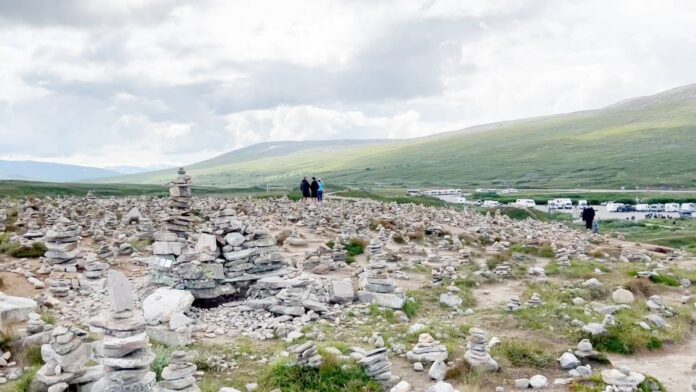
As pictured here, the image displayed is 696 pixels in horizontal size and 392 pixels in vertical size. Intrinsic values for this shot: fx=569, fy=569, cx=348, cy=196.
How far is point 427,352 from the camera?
498 inches

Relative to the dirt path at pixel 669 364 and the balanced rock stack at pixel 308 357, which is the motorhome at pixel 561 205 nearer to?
the dirt path at pixel 669 364

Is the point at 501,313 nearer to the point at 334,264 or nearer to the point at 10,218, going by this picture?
the point at 334,264

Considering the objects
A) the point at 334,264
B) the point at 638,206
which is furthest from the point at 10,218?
the point at 638,206

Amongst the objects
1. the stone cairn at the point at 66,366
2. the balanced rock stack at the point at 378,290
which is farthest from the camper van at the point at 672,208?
the stone cairn at the point at 66,366

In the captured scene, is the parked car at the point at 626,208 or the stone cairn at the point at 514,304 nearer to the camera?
the stone cairn at the point at 514,304

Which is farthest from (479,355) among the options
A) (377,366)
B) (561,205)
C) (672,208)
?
(672,208)

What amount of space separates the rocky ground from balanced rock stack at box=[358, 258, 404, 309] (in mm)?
48

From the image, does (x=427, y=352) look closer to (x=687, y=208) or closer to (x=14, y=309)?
(x=14, y=309)

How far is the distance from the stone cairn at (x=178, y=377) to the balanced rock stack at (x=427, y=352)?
4807 millimetres

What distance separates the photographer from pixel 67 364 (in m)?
10.4

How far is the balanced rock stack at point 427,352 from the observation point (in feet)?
40.9

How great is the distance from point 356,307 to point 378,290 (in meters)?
1.15

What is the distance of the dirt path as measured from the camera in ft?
39.2

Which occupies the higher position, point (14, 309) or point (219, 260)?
point (219, 260)
